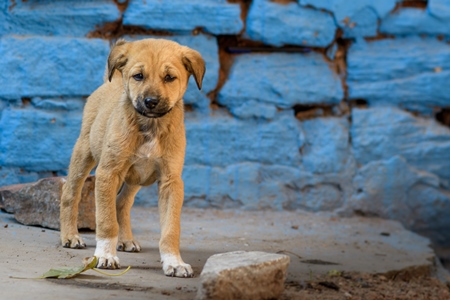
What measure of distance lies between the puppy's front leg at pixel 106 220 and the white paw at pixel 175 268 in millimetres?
295

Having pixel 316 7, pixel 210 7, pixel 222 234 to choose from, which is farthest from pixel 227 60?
pixel 222 234

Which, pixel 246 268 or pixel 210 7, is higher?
pixel 210 7

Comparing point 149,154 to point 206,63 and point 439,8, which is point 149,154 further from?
point 439,8

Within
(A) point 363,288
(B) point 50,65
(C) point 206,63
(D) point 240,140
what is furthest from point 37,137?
(A) point 363,288

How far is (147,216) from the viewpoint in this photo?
21.0ft

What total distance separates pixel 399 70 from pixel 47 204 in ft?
13.2

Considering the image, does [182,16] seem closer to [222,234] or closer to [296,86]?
[296,86]

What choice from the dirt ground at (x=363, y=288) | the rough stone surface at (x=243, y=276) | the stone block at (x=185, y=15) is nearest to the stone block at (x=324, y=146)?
the stone block at (x=185, y=15)

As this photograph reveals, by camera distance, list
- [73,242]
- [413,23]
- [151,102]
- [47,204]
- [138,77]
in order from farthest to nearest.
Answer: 1. [413,23]
2. [47,204]
3. [73,242]
4. [138,77]
5. [151,102]

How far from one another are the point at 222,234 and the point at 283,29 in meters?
2.37

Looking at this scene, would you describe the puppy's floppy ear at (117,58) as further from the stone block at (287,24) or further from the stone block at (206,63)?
the stone block at (287,24)

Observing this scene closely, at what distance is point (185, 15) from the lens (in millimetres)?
6707

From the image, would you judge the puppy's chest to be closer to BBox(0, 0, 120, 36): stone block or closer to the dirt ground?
the dirt ground

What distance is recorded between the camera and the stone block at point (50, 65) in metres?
6.31
